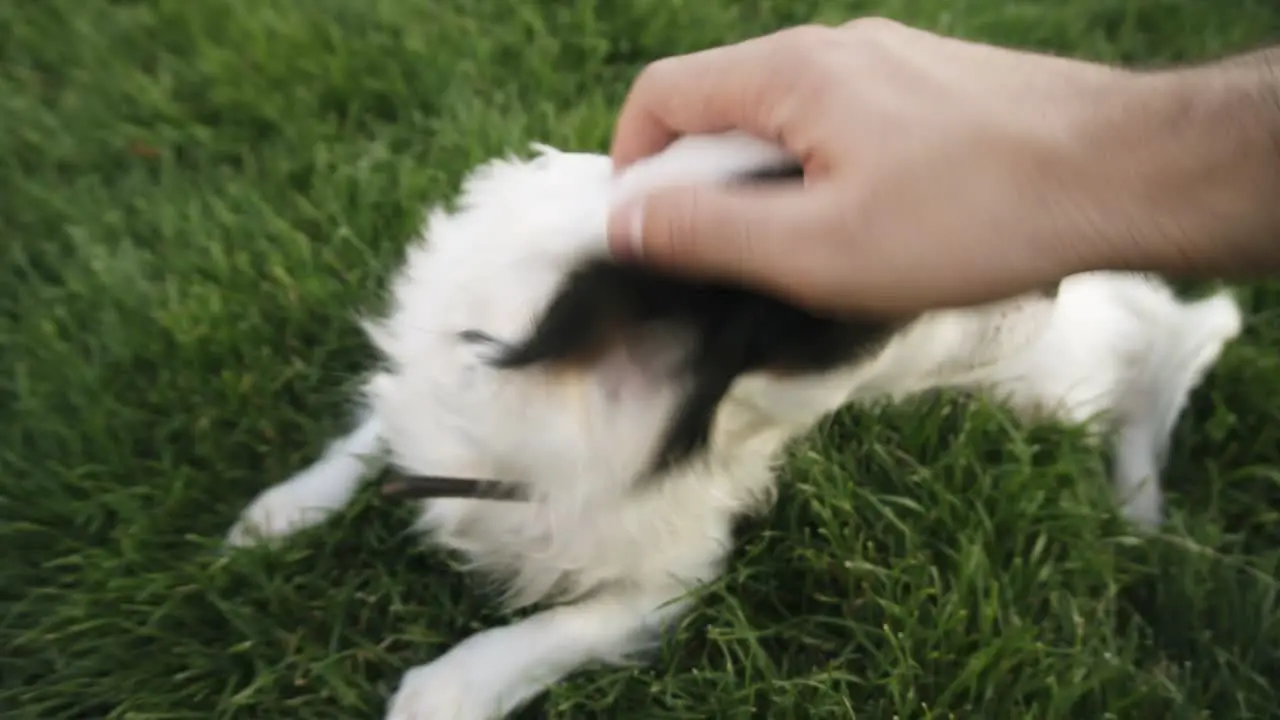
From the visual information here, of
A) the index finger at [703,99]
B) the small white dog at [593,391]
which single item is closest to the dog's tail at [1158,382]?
the small white dog at [593,391]

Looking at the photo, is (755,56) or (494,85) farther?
(494,85)

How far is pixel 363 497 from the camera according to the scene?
5.49 ft

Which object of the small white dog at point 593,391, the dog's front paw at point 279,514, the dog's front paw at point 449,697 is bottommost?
the dog's front paw at point 449,697

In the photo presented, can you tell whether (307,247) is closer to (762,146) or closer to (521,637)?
(521,637)

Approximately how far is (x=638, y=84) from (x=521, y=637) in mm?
702

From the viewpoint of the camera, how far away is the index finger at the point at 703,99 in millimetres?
1136

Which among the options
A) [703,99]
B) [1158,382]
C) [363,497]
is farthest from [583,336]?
[1158,382]

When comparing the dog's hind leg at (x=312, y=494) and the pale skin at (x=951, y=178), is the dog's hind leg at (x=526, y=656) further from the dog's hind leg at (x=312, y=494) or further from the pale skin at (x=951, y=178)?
the pale skin at (x=951, y=178)

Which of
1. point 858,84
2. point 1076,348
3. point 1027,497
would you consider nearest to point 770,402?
point 858,84

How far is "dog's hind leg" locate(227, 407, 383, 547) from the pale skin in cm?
68

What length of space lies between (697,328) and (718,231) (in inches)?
4.1

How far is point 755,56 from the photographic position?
119 cm

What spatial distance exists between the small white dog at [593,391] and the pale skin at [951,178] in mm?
47

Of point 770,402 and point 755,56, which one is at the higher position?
point 755,56
